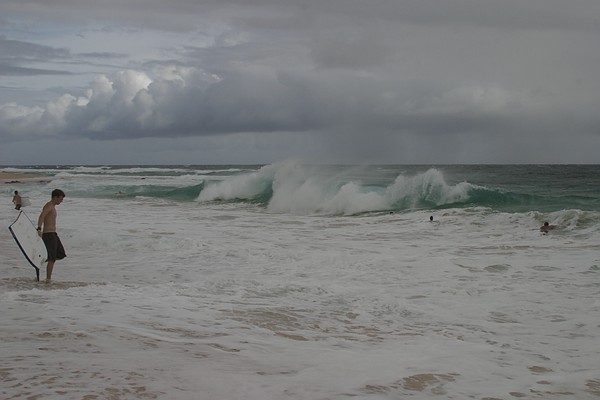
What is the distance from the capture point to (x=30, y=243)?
31.2 feet

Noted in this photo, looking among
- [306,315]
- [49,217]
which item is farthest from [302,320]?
[49,217]

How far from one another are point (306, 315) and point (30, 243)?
4925 mm

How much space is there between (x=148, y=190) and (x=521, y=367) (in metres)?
39.8

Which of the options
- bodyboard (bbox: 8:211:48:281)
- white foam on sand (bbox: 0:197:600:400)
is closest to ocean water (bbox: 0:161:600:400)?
white foam on sand (bbox: 0:197:600:400)

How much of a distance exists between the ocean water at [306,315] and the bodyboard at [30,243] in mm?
336

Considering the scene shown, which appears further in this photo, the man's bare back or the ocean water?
the man's bare back

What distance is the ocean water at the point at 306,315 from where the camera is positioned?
5004 mm

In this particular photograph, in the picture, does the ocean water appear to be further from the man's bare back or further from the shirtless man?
the man's bare back

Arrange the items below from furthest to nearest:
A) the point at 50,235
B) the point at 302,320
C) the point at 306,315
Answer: the point at 50,235 → the point at 306,315 → the point at 302,320

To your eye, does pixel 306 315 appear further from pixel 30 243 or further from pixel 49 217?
pixel 30 243

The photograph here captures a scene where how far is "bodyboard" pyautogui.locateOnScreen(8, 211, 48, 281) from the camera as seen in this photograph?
30.6 ft

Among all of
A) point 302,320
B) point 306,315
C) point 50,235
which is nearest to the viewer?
point 302,320

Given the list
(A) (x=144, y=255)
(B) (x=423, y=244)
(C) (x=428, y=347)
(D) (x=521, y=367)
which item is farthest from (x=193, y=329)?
(B) (x=423, y=244)

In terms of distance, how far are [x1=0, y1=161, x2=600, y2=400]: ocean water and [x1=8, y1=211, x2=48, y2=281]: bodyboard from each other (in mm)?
336
